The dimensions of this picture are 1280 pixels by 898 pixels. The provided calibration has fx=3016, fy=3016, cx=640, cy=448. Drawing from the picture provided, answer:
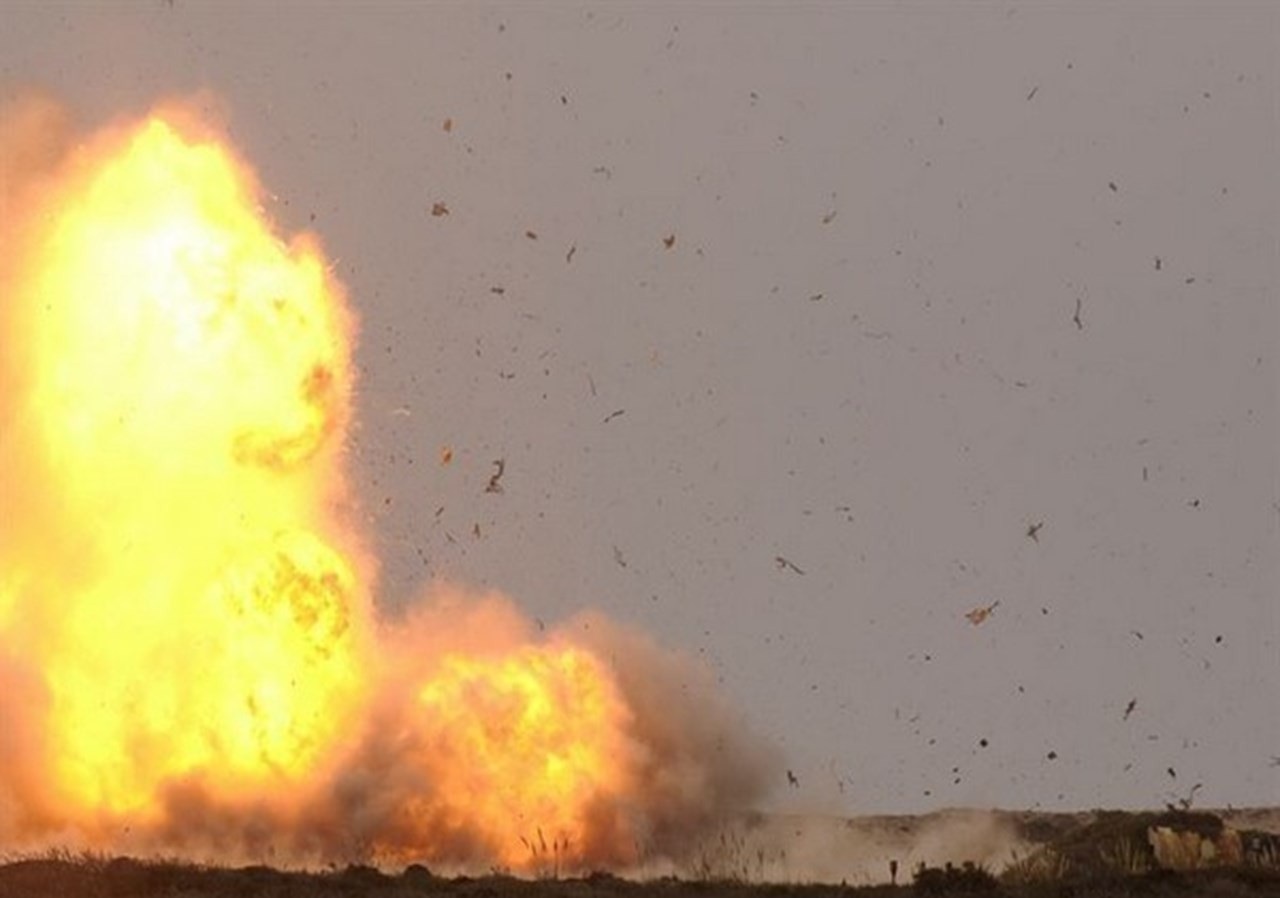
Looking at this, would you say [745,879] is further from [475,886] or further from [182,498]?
[182,498]

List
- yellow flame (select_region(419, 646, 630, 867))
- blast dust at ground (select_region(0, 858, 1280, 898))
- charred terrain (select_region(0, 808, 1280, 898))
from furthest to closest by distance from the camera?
yellow flame (select_region(419, 646, 630, 867)) < charred terrain (select_region(0, 808, 1280, 898)) < blast dust at ground (select_region(0, 858, 1280, 898))

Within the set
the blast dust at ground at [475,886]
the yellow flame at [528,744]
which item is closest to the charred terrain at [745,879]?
the blast dust at ground at [475,886]

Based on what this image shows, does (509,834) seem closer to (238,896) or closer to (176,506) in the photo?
(176,506)

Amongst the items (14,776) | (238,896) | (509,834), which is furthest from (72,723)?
(238,896)

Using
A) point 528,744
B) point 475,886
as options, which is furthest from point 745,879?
point 528,744

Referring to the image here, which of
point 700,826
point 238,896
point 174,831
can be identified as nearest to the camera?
point 238,896

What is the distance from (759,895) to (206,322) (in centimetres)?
2526

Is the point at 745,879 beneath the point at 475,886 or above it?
above

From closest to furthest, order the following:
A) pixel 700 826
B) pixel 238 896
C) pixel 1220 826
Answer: pixel 238 896 → pixel 1220 826 → pixel 700 826

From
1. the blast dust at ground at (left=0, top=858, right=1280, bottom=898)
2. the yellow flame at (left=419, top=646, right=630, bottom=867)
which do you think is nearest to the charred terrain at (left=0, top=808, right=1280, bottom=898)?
the blast dust at ground at (left=0, top=858, right=1280, bottom=898)

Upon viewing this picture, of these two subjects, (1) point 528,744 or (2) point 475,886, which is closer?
(2) point 475,886

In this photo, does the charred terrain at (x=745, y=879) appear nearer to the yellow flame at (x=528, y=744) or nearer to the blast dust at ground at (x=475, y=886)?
the blast dust at ground at (x=475, y=886)

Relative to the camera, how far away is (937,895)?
5009 cm

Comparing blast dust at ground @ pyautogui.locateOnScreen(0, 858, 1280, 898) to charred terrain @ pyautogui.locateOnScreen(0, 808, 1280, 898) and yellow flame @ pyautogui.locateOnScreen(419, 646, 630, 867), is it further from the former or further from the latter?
yellow flame @ pyautogui.locateOnScreen(419, 646, 630, 867)
